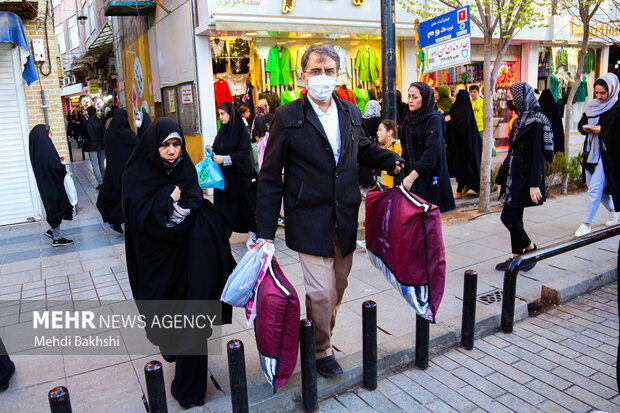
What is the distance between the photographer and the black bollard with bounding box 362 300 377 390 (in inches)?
128

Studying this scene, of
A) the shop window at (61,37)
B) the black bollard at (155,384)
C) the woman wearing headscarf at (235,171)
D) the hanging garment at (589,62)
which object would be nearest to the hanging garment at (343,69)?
the woman wearing headscarf at (235,171)

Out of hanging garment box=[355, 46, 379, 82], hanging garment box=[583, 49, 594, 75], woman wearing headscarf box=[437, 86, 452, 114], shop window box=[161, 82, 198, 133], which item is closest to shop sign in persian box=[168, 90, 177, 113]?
shop window box=[161, 82, 198, 133]

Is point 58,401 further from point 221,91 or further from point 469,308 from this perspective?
point 221,91

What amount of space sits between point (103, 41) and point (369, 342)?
20.4m

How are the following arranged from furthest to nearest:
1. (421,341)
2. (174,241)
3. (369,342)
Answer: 1. (421,341)
2. (369,342)
3. (174,241)

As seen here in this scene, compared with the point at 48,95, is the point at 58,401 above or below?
below

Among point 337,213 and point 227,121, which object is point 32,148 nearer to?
point 227,121

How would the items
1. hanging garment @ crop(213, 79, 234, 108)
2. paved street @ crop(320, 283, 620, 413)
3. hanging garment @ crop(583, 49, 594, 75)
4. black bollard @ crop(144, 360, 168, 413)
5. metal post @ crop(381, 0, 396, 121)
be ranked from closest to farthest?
black bollard @ crop(144, 360, 168, 413) → paved street @ crop(320, 283, 620, 413) → metal post @ crop(381, 0, 396, 121) → hanging garment @ crop(213, 79, 234, 108) → hanging garment @ crop(583, 49, 594, 75)

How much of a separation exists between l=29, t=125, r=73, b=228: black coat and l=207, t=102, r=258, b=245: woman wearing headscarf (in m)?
2.48

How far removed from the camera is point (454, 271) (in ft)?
18.2

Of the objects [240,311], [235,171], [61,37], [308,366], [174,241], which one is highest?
[61,37]

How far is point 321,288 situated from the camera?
10.4ft

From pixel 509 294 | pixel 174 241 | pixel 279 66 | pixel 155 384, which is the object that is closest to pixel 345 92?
pixel 279 66

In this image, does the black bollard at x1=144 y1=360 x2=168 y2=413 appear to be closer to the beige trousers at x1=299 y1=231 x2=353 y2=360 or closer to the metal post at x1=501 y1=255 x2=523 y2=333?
the beige trousers at x1=299 y1=231 x2=353 y2=360
